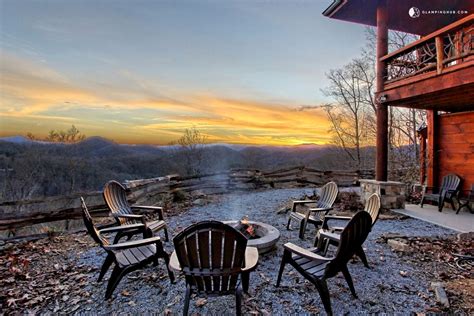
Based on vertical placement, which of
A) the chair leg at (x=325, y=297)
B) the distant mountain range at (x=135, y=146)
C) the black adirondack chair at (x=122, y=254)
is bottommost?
the chair leg at (x=325, y=297)

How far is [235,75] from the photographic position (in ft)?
24.7

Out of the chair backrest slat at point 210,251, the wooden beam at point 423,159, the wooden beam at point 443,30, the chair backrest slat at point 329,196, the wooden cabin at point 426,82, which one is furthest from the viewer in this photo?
the wooden beam at point 423,159

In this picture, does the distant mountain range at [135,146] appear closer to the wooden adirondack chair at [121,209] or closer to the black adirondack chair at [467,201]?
the wooden adirondack chair at [121,209]

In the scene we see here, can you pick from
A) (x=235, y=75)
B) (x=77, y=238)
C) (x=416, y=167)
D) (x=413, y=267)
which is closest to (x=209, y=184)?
(x=235, y=75)

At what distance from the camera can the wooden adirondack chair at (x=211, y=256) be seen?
2.08m

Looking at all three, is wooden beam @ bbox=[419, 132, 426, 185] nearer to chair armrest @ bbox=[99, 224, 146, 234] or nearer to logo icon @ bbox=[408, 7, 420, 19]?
logo icon @ bbox=[408, 7, 420, 19]

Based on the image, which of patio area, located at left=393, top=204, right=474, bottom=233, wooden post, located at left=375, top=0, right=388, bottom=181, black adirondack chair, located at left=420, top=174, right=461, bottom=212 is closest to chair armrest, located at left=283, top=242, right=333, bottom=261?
patio area, located at left=393, top=204, right=474, bottom=233

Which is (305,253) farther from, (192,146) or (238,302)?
→ (192,146)

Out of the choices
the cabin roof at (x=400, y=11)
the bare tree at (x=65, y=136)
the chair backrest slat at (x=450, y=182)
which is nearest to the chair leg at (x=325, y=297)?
the chair backrest slat at (x=450, y=182)

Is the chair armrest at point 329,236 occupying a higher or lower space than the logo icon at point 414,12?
lower

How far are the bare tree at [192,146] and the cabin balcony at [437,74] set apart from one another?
835 cm

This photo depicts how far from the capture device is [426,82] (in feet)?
15.3

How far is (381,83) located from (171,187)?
6167mm

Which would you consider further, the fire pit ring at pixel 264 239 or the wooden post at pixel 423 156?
the wooden post at pixel 423 156
